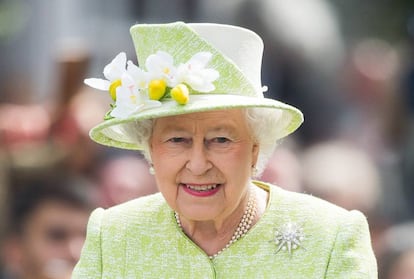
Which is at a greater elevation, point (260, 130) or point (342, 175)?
point (260, 130)

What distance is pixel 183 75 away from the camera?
431 centimetres

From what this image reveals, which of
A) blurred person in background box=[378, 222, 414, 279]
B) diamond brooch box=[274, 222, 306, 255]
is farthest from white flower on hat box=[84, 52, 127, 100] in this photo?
blurred person in background box=[378, 222, 414, 279]

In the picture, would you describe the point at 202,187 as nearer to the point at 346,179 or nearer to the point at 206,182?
the point at 206,182

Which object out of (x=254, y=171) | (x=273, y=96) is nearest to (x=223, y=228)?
(x=254, y=171)

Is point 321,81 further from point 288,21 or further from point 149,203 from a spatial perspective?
point 149,203

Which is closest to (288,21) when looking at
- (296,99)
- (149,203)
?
(296,99)

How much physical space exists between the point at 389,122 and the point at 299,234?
12.6 feet

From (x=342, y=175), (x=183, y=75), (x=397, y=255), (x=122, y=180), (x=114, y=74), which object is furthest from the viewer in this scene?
(x=342, y=175)

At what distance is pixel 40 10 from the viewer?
8.20 metres

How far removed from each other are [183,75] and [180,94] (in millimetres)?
100

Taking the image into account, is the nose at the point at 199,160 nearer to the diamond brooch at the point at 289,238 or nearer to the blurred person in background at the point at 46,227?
the diamond brooch at the point at 289,238

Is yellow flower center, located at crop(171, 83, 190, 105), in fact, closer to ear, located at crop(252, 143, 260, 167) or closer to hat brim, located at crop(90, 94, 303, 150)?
hat brim, located at crop(90, 94, 303, 150)

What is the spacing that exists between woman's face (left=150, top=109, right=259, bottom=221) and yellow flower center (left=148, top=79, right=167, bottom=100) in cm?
12

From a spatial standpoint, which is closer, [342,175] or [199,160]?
[199,160]
